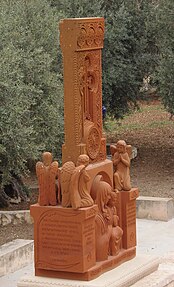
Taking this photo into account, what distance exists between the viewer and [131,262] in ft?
40.3

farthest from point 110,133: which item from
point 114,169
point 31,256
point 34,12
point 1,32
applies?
point 114,169

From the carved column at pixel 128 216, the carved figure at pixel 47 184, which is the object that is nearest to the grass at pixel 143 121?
the carved column at pixel 128 216

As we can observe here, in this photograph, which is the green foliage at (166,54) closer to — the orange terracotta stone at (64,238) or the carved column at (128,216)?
the carved column at (128,216)

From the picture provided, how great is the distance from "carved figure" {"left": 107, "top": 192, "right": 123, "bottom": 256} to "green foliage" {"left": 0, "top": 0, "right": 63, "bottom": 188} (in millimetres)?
4222

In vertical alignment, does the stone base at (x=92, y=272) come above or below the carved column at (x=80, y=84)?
below

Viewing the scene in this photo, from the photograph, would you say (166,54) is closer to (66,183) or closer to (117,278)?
(117,278)

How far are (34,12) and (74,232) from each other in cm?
980

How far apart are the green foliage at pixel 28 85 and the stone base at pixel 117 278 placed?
14.5ft

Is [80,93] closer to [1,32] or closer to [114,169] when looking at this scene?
[114,169]

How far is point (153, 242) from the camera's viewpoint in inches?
634

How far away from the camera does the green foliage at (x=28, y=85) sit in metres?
16.2

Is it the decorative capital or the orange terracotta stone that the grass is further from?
the orange terracotta stone

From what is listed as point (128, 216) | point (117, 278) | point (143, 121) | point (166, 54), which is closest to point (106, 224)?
point (128, 216)

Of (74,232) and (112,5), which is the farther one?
(112,5)
